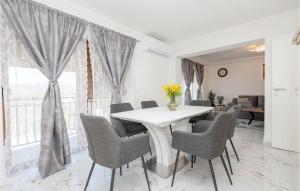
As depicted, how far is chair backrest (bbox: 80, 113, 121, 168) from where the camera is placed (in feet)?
4.15

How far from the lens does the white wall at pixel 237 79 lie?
5621 mm

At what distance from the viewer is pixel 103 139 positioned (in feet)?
4.27

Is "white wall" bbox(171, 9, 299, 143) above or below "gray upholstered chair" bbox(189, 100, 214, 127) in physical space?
above

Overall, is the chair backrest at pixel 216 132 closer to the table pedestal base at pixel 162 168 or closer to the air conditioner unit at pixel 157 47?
the table pedestal base at pixel 162 168

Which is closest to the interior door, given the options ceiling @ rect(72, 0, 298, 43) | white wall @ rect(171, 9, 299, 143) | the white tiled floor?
white wall @ rect(171, 9, 299, 143)

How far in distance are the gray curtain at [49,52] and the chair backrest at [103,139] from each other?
0.95 m

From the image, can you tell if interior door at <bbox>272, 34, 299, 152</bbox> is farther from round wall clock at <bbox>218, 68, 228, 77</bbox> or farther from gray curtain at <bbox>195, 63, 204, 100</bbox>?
round wall clock at <bbox>218, 68, 228, 77</bbox>

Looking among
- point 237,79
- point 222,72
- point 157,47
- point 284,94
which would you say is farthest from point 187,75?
point 284,94

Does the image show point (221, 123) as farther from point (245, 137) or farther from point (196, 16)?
point (245, 137)

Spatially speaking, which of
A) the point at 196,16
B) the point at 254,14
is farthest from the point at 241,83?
the point at 196,16

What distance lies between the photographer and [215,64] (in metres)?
6.65

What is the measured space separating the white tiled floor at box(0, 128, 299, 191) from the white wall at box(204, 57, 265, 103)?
4.02 m

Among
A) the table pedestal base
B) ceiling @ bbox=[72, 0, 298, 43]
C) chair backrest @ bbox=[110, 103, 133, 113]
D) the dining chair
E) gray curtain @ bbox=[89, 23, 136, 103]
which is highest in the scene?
ceiling @ bbox=[72, 0, 298, 43]

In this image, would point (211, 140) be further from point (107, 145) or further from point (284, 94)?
point (284, 94)
